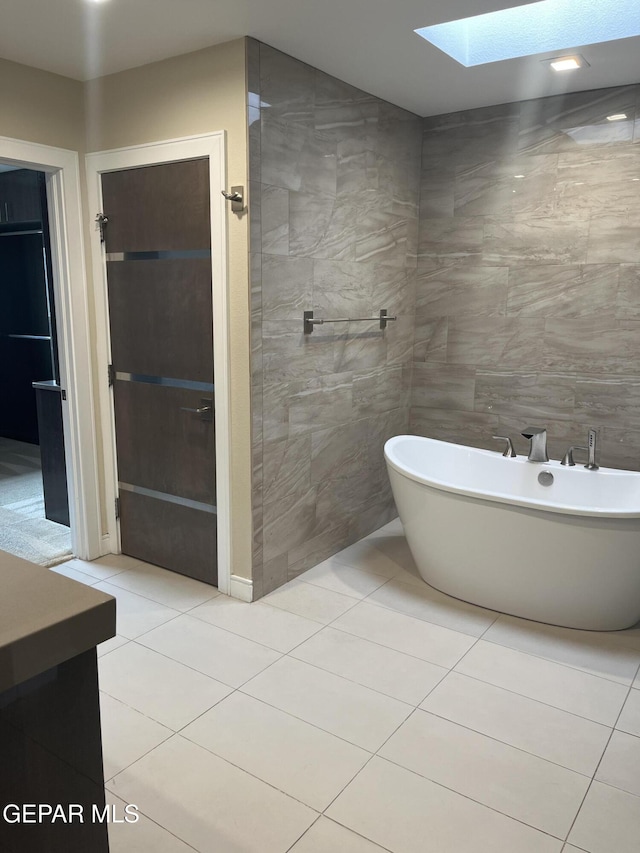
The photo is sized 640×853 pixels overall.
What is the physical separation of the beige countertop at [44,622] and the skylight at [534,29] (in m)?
2.62

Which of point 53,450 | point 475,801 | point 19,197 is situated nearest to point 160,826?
point 475,801

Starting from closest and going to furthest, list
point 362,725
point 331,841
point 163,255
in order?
point 331,841, point 362,725, point 163,255

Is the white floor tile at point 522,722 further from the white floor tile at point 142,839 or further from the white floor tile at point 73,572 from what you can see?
the white floor tile at point 73,572

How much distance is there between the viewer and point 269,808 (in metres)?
2.01

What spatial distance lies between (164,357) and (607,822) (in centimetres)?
266

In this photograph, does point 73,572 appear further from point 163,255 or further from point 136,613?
point 163,255

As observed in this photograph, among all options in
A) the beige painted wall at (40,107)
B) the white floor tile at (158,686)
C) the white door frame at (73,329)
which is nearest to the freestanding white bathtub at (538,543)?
the white floor tile at (158,686)

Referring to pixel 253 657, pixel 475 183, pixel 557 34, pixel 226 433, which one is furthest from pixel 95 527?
pixel 557 34

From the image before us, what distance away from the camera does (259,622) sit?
3102mm

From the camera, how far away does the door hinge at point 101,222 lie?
343 centimetres

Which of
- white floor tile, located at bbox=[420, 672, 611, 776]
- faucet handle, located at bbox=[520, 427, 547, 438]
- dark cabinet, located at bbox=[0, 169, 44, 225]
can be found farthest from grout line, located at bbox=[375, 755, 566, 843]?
dark cabinet, located at bbox=[0, 169, 44, 225]

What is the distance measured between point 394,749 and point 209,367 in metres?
1.86

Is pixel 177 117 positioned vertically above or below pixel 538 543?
above

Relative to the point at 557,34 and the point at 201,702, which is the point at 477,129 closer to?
the point at 557,34
